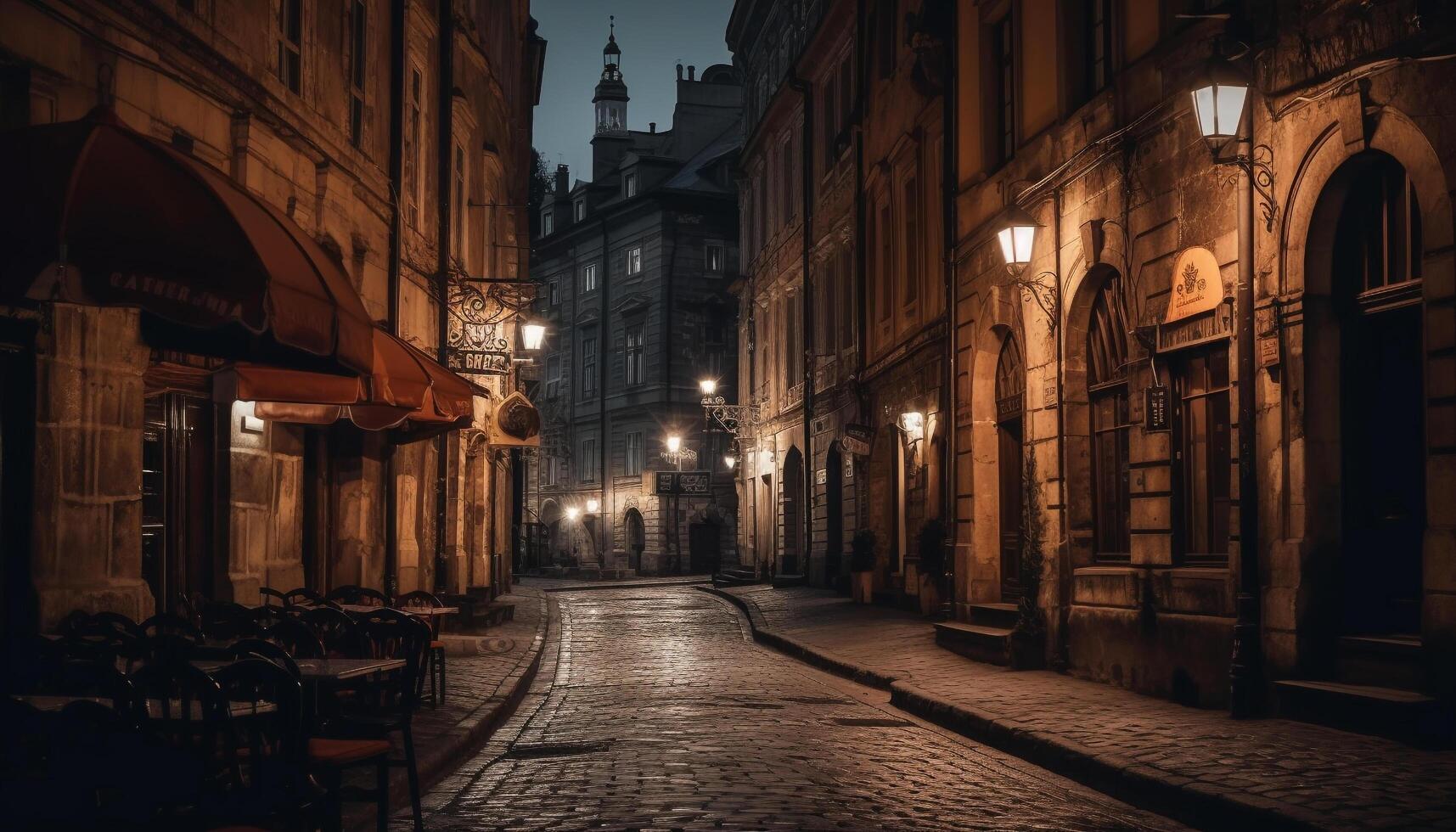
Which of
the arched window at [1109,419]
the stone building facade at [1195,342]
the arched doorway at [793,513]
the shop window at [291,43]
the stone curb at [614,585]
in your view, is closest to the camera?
the stone building facade at [1195,342]

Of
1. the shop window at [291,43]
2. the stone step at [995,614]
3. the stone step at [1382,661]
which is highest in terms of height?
the shop window at [291,43]

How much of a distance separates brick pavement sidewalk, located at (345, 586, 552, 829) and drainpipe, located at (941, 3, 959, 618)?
18.3 ft

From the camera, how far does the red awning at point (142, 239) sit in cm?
696

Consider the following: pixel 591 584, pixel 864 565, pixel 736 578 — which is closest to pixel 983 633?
pixel 864 565

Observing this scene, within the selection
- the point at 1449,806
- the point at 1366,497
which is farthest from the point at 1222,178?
the point at 1449,806

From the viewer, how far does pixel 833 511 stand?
33.4 m

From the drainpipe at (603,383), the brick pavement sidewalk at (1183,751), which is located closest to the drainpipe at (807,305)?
the brick pavement sidewalk at (1183,751)

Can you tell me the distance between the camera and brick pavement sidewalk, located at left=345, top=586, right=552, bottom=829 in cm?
838

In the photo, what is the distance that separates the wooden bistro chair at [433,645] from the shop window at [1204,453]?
6440mm

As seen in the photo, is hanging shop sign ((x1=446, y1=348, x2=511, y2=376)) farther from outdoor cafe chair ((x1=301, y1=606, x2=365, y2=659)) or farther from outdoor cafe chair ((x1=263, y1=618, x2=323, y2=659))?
outdoor cafe chair ((x1=263, y1=618, x2=323, y2=659))

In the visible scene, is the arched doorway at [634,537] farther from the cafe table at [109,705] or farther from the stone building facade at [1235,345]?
the cafe table at [109,705]

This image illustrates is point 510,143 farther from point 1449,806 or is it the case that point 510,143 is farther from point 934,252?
point 1449,806

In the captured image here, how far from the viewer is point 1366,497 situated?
10484 millimetres

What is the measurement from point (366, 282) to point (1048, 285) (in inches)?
317
